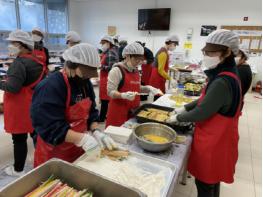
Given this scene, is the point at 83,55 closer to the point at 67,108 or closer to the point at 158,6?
the point at 67,108

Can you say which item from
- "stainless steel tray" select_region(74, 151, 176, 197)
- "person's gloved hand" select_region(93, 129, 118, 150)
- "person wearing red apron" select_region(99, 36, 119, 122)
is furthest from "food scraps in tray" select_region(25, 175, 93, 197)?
"person wearing red apron" select_region(99, 36, 119, 122)

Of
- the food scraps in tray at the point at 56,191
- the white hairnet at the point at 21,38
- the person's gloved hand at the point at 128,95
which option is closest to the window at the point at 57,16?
the white hairnet at the point at 21,38

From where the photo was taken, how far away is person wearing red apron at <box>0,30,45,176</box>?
1.72m

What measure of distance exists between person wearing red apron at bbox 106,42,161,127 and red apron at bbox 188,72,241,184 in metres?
0.78

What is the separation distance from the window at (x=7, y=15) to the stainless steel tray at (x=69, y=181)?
602 cm

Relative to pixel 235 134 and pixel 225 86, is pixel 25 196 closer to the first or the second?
pixel 225 86

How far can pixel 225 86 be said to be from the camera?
4.00 feet

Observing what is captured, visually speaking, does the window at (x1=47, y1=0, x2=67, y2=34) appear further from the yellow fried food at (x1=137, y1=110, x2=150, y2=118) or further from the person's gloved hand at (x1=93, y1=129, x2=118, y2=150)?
the person's gloved hand at (x1=93, y1=129, x2=118, y2=150)

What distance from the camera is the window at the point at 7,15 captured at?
221 inches

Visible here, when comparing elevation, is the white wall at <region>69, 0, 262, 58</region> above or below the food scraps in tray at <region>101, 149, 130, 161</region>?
above

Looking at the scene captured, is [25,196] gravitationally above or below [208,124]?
below

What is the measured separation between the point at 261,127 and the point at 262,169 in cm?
149

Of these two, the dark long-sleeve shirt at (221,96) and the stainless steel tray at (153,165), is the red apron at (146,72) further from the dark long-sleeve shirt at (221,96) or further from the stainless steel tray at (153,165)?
the stainless steel tray at (153,165)

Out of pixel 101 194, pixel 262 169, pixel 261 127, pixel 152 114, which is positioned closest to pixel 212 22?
pixel 261 127
